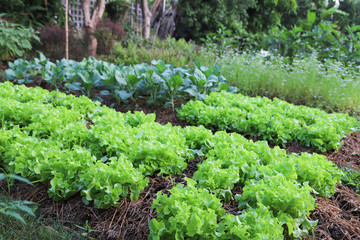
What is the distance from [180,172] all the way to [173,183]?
0.52ft

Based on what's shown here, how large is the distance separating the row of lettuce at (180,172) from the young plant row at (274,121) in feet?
2.92

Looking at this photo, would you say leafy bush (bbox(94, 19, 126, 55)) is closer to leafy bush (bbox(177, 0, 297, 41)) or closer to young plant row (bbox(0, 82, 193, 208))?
leafy bush (bbox(177, 0, 297, 41))

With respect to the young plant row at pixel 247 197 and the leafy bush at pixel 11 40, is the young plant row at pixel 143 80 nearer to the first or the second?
the leafy bush at pixel 11 40

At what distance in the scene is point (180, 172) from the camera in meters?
2.71

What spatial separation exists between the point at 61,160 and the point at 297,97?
201 inches

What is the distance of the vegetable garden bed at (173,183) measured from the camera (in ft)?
6.25

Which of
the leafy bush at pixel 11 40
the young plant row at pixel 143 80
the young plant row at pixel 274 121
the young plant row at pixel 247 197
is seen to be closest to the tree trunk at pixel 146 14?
the leafy bush at pixel 11 40

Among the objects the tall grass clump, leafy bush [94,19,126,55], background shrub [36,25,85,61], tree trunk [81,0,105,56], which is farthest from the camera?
leafy bush [94,19,126,55]

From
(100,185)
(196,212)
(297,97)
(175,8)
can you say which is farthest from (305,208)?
(175,8)

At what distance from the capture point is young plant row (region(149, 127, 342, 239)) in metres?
1.82

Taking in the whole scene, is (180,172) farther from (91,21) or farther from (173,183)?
(91,21)

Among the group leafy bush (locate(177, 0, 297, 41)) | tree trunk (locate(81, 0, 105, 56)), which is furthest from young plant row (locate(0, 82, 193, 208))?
leafy bush (locate(177, 0, 297, 41))

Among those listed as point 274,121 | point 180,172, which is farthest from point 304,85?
point 180,172

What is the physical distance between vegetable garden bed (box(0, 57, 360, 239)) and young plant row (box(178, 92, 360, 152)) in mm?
893
